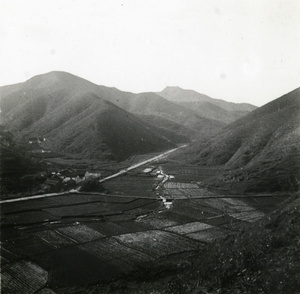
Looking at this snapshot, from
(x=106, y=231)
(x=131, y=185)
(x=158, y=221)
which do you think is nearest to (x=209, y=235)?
(x=158, y=221)

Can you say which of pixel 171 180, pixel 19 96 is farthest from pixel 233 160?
pixel 19 96

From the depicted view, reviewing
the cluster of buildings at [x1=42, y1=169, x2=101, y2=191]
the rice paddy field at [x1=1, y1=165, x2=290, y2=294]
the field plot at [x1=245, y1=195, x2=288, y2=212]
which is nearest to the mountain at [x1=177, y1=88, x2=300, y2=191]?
the field plot at [x1=245, y1=195, x2=288, y2=212]

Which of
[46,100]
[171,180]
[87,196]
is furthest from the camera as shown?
[46,100]

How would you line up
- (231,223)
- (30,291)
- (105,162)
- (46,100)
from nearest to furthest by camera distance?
(30,291) → (231,223) → (105,162) → (46,100)

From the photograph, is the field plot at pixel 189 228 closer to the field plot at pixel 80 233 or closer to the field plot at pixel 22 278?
A: the field plot at pixel 80 233

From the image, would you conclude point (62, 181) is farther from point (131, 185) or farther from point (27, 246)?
point (27, 246)

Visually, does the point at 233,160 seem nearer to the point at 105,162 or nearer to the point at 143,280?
the point at 105,162

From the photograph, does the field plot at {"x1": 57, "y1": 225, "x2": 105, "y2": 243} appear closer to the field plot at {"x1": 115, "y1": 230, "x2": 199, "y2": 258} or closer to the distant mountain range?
the field plot at {"x1": 115, "y1": 230, "x2": 199, "y2": 258}
